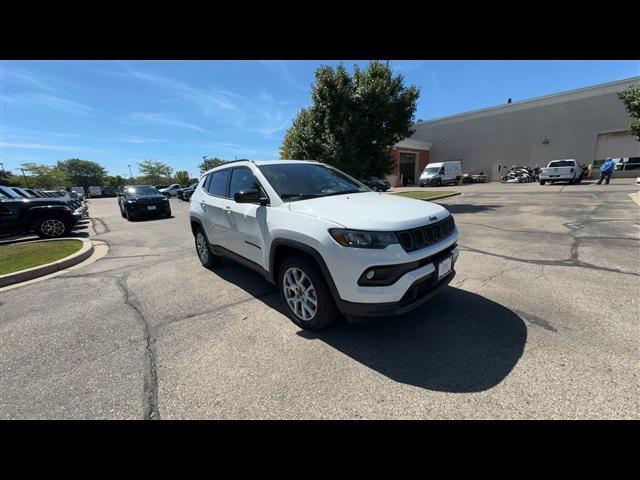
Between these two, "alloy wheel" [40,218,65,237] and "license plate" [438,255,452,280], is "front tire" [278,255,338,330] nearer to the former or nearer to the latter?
"license plate" [438,255,452,280]

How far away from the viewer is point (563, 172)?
22062mm

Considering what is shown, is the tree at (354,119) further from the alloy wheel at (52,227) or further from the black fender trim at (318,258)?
the black fender trim at (318,258)

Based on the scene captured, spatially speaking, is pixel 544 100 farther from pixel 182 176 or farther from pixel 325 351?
pixel 182 176

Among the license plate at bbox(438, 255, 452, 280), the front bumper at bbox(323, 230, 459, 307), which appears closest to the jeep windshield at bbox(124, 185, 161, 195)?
the front bumper at bbox(323, 230, 459, 307)

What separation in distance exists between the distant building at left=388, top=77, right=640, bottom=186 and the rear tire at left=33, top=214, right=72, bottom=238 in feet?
107

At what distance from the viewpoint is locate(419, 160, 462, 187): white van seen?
3067 cm

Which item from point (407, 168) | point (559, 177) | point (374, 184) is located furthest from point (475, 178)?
point (374, 184)

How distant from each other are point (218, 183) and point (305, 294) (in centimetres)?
273

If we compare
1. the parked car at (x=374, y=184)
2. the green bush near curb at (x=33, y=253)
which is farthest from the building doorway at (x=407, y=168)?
the green bush near curb at (x=33, y=253)

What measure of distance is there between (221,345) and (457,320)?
2430mm

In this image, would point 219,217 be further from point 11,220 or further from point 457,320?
point 11,220
